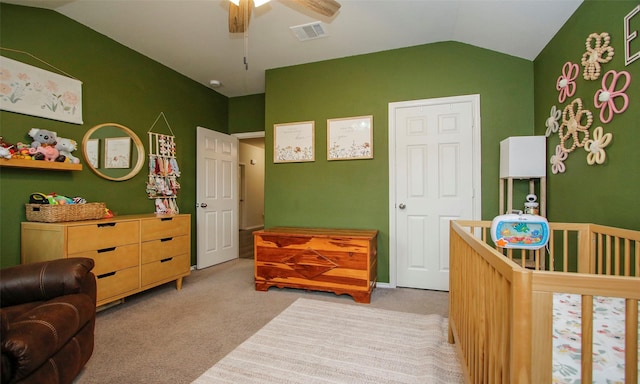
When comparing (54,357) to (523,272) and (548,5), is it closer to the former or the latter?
(523,272)

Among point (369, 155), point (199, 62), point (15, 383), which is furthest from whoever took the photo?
point (199, 62)

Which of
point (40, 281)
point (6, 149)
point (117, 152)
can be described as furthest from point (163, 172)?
point (40, 281)

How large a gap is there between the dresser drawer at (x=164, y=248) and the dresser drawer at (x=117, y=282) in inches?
5.8

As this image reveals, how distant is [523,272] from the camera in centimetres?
66

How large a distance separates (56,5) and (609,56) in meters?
4.01

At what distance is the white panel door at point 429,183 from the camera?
2.92 m

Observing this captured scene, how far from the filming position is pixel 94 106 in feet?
9.00

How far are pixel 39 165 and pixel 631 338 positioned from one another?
3323mm

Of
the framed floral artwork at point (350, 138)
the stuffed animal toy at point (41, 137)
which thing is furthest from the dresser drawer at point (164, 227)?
the framed floral artwork at point (350, 138)

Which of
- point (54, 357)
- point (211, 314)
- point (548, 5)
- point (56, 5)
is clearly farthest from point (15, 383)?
point (548, 5)

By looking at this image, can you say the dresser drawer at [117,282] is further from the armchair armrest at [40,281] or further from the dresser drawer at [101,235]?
A: the armchair armrest at [40,281]

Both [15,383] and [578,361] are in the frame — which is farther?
[15,383]

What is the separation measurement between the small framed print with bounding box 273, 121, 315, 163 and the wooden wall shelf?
1939mm

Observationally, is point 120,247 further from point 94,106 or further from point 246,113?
point 246,113
